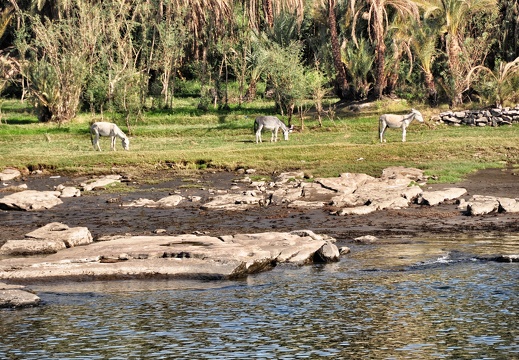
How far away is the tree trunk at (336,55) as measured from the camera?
1880 inches

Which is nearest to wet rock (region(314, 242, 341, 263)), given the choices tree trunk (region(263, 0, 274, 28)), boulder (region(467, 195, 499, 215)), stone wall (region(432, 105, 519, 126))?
boulder (region(467, 195, 499, 215))

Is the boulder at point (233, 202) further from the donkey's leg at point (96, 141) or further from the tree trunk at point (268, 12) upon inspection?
the tree trunk at point (268, 12)

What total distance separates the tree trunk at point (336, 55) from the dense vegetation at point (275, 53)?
0.06 meters

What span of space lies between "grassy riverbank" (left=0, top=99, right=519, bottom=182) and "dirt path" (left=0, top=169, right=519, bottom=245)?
405 cm

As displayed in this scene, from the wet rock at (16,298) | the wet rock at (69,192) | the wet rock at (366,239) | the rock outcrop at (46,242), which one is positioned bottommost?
the wet rock at (366,239)

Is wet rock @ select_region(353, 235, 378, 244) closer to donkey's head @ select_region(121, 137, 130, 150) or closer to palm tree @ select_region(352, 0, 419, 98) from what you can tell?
donkey's head @ select_region(121, 137, 130, 150)

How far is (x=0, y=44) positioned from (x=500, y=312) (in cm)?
5883

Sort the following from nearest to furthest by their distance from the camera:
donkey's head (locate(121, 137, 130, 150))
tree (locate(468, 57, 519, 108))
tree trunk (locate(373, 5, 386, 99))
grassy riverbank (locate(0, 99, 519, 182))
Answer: grassy riverbank (locate(0, 99, 519, 182))
donkey's head (locate(121, 137, 130, 150))
tree (locate(468, 57, 519, 108))
tree trunk (locate(373, 5, 386, 99))

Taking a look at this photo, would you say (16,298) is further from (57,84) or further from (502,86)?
(57,84)

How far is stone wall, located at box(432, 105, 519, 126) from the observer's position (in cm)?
4194

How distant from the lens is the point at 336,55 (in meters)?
48.2

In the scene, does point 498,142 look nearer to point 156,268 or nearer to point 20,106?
point 156,268

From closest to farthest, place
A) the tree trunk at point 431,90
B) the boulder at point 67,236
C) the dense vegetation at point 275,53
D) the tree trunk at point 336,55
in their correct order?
1. the boulder at point 67,236
2. the dense vegetation at point 275,53
3. the tree trunk at point 431,90
4. the tree trunk at point 336,55

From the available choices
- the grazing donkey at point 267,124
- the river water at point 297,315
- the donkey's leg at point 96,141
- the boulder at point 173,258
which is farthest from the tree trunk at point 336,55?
the river water at point 297,315
